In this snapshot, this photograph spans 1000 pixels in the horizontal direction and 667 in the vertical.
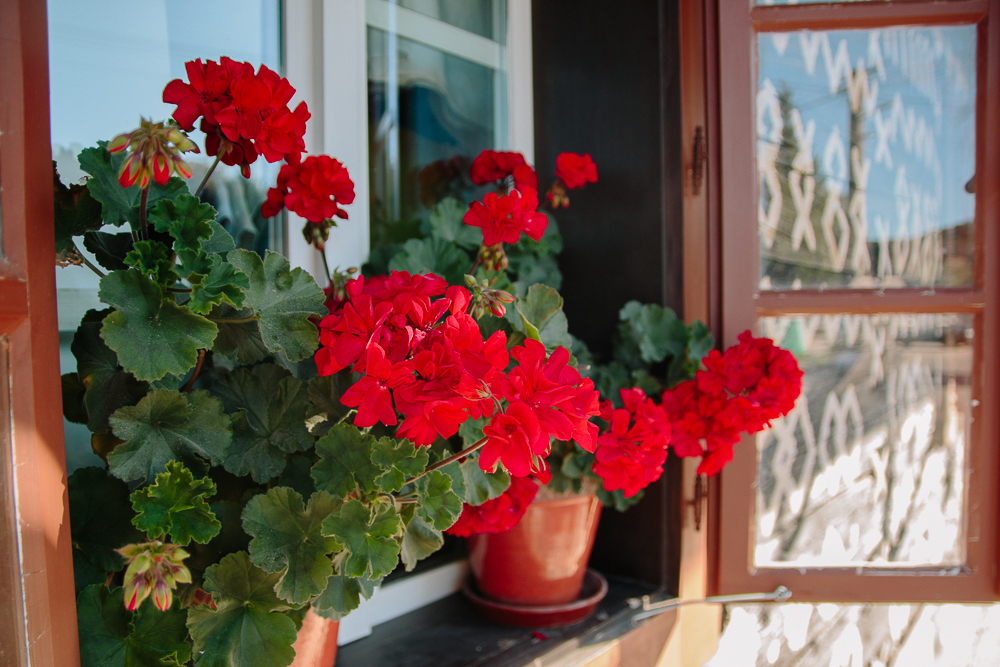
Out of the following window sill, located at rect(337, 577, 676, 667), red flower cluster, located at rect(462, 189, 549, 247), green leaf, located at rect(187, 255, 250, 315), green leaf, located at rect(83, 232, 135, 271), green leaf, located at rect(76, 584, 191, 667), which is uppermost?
red flower cluster, located at rect(462, 189, 549, 247)

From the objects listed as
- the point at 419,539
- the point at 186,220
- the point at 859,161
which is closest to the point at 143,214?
the point at 186,220

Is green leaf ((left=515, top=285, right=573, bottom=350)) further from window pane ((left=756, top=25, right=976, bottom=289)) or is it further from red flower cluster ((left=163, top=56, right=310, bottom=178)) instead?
window pane ((left=756, top=25, right=976, bottom=289))

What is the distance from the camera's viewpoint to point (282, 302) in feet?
2.28

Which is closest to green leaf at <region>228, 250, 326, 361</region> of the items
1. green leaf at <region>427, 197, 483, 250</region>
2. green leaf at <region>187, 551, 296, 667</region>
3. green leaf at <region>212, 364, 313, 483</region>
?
green leaf at <region>212, 364, 313, 483</region>

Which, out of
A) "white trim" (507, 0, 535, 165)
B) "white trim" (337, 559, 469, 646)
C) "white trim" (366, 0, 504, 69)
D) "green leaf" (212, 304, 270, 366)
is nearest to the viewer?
"green leaf" (212, 304, 270, 366)

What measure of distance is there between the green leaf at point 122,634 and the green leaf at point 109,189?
1.26 feet

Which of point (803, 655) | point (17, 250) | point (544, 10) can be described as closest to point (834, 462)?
point (803, 655)

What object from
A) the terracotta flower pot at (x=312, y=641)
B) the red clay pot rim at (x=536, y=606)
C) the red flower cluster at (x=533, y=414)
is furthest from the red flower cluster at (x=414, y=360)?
the red clay pot rim at (x=536, y=606)

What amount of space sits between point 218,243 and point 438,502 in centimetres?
38

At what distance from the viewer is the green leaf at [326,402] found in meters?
0.76

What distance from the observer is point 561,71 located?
145cm

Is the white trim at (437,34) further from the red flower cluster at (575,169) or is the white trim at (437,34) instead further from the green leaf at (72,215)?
the green leaf at (72,215)

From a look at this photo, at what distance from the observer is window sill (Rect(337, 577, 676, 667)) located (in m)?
1.06

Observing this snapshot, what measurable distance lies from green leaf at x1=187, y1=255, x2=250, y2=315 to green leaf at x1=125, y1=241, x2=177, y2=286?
0.12 ft
